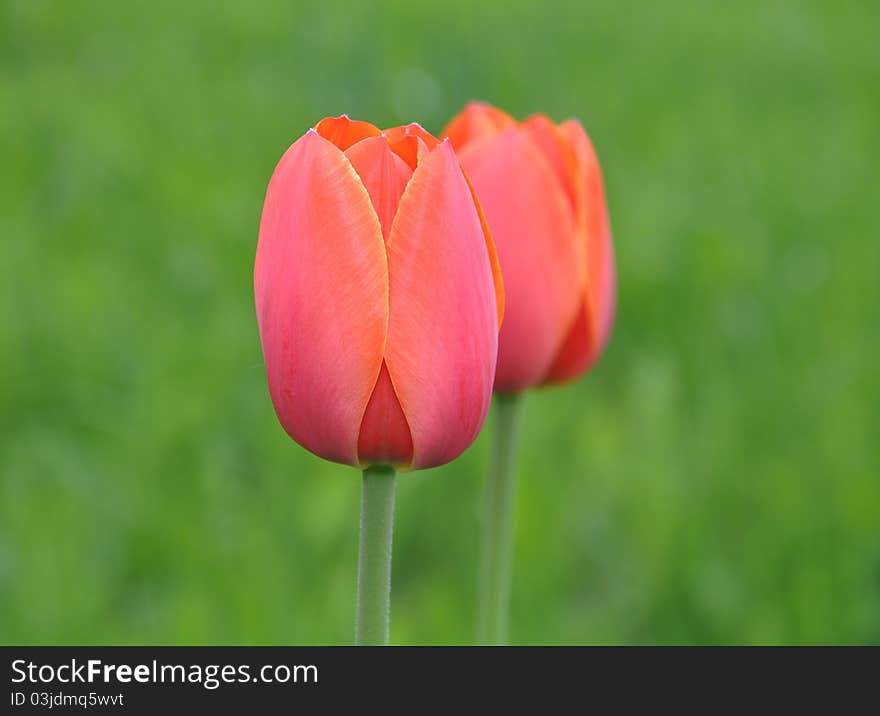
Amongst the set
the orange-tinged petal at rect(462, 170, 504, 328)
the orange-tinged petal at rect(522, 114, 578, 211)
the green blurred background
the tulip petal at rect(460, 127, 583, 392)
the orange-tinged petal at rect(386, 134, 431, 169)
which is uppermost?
the green blurred background

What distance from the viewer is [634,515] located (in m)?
1.90

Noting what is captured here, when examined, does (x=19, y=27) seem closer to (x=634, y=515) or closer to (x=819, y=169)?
(x=819, y=169)

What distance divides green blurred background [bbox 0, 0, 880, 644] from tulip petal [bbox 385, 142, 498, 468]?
10.2 inches

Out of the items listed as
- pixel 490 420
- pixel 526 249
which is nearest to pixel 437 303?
pixel 526 249

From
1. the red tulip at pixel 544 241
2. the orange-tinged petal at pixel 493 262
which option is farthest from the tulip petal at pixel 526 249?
the orange-tinged petal at pixel 493 262

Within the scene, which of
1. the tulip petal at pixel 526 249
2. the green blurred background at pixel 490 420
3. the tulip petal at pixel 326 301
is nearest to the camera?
the tulip petal at pixel 326 301

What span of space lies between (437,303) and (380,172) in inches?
2.9

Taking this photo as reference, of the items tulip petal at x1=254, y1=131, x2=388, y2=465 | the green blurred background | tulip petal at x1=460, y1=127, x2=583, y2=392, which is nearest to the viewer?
tulip petal at x1=254, y1=131, x2=388, y2=465

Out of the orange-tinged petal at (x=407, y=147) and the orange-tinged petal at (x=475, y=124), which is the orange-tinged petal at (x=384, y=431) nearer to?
the orange-tinged petal at (x=407, y=147)

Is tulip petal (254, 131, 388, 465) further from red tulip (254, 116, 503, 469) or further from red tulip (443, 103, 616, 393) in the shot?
red tulip (443, 103, 616, 393)

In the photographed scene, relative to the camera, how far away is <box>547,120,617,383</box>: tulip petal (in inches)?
35.0

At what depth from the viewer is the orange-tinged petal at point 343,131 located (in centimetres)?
66

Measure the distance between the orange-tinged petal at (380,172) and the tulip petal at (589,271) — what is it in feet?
0.89

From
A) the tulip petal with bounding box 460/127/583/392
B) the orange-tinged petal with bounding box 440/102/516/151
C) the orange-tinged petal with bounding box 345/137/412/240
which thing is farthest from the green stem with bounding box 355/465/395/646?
the orange-tinged petal with bounding box 440/102/516/151
